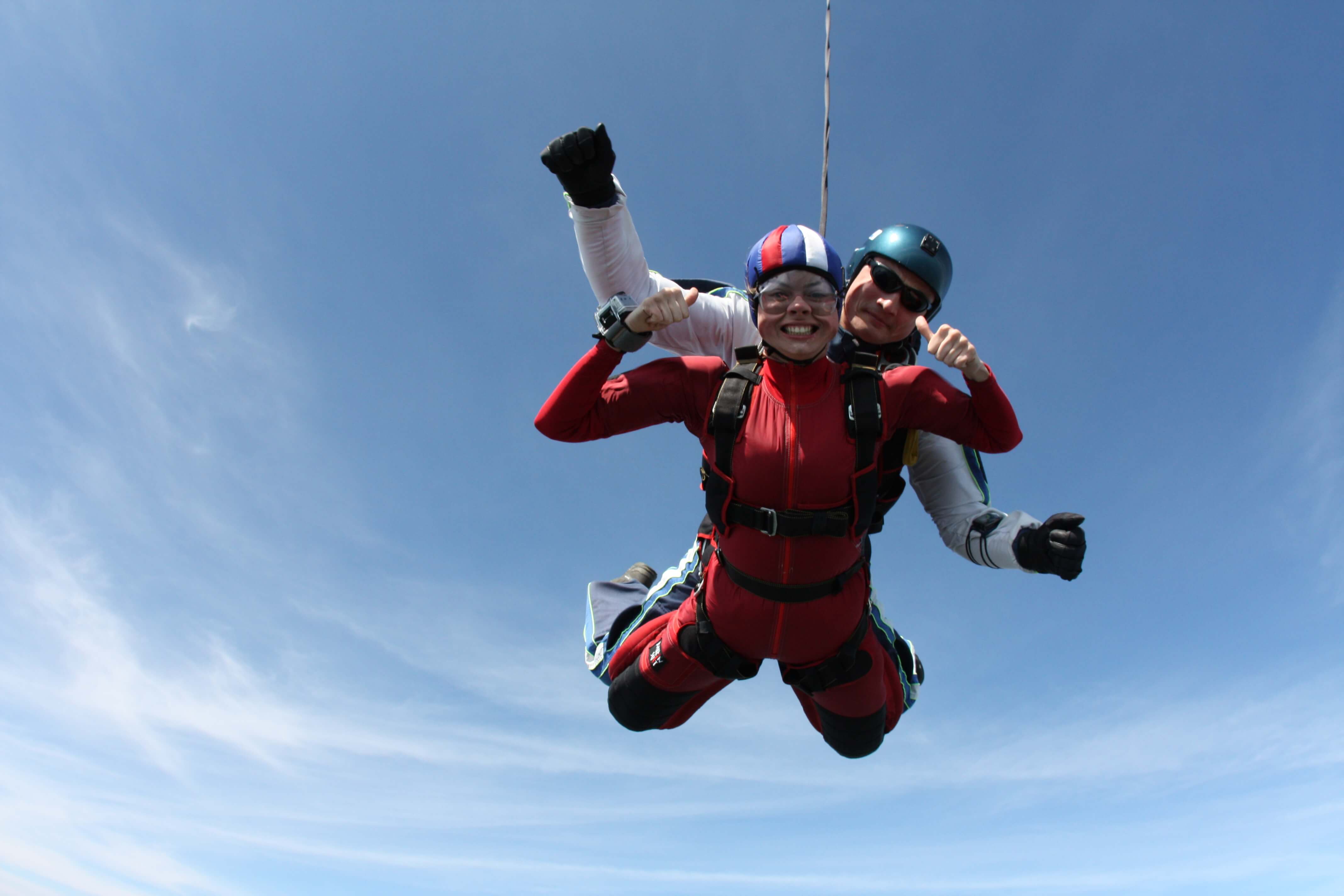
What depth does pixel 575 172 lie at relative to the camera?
3496 mm

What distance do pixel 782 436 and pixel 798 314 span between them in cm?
58

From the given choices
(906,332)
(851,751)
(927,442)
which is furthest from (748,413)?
(851,751)

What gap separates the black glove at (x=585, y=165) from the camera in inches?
134

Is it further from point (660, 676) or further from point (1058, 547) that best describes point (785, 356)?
point (660, 676)

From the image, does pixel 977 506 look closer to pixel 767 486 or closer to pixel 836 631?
pixel 836 631

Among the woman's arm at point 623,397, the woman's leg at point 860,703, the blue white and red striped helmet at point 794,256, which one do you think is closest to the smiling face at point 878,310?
the blue white and red striped helmet at point 794,256

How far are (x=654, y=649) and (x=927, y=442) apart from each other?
6.53ft

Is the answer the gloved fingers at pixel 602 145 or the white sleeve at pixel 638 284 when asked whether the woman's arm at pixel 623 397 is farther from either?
the gloved fingers at pixel 602 145

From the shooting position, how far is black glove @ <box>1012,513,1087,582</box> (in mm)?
3459

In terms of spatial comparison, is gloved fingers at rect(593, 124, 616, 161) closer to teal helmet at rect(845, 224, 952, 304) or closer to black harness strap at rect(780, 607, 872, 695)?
teal helmet at rect(845, 224, 952, 304)

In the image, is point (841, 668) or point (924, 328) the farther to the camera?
point (841, 668)

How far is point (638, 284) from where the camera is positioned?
3.92 m

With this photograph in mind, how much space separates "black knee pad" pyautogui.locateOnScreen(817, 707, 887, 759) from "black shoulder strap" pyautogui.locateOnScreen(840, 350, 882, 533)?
57.6 inches

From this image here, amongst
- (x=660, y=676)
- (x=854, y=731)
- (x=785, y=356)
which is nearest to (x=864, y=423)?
A: (x=785, y=356)
